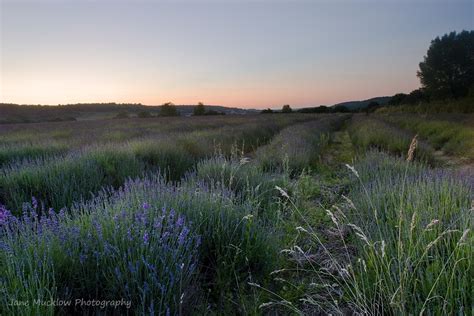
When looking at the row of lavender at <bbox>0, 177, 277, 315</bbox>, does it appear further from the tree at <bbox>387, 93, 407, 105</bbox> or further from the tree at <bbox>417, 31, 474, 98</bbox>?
the tree at <bbox>387, 93, 407, 105</bbox>

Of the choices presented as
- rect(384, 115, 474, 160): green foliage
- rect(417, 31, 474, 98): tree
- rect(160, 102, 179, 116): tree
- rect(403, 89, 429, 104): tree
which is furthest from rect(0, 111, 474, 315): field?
rect(160, 102, 179, 116): tree

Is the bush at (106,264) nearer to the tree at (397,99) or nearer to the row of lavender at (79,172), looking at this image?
the row of lavender at (79,172)

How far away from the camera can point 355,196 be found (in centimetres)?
378

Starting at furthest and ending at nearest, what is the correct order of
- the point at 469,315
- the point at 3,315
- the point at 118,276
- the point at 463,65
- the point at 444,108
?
the point at 463,65, the point at 444,108, the point at 118,276, the point at 469,315, the point at 3,315

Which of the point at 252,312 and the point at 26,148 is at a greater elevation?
the point at 26,148

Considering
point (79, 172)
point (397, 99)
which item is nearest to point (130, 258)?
point (79, 172)

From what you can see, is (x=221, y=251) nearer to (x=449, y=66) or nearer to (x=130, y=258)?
(x=130, y=258)

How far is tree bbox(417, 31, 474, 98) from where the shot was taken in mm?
40869

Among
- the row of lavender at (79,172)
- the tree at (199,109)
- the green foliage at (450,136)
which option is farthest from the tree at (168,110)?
the row of lavender at (79,172)

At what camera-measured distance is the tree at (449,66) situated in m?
40.9

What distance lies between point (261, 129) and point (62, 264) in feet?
45.7

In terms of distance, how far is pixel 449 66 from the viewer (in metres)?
41.7

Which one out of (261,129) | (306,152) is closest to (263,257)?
(306,152)

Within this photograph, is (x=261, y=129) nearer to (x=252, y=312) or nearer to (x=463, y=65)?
(x=252, y=312)
